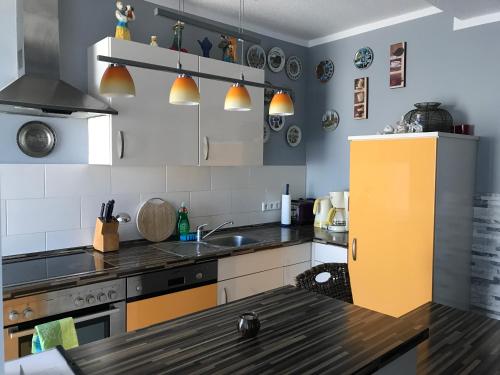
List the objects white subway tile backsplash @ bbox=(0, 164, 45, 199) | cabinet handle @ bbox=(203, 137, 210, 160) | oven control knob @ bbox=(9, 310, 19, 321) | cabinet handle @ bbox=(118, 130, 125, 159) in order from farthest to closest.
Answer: cabinet handle @ bbox=(203, 137, 210, 160) < cabinet handle @ bbox=(118, 130, 125, 159) < white subway tile backsplash @ bbox=(0, 164, 45, 199) < oven control knob @ bbox=(9, 310, 19, 321)

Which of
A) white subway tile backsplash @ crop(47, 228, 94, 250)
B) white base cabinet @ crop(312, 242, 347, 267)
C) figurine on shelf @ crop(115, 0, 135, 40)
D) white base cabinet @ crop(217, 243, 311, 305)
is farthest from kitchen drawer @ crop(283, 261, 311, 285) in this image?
figurine on shelf @ crop(115, 0, 135, 40)

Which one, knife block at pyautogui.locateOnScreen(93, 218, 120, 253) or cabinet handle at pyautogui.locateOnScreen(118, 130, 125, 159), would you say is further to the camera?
knife block at pyautogui.locateOnScreen(93, 218, 120, 253)

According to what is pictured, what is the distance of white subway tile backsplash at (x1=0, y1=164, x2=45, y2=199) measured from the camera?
7.52 feet

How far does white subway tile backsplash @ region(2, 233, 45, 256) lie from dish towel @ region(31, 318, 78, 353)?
123 cm

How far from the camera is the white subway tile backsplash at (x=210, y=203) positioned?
3156 mm

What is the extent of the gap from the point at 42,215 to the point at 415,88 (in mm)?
2753

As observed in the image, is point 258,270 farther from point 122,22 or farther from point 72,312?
point 122,22

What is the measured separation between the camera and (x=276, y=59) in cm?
361

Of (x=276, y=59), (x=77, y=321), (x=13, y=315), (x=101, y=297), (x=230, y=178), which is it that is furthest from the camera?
(x=276, y=59)

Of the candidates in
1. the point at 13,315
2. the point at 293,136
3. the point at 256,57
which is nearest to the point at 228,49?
the point at 256,57

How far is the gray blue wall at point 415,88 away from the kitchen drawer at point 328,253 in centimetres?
73

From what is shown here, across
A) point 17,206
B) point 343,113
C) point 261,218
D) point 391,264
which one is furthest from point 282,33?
point 17,206

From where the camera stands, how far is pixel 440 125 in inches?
104

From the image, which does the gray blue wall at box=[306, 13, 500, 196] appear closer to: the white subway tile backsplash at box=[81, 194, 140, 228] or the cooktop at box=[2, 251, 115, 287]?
the white subway tile backsplash at box=[81, 194, 140, 228]
